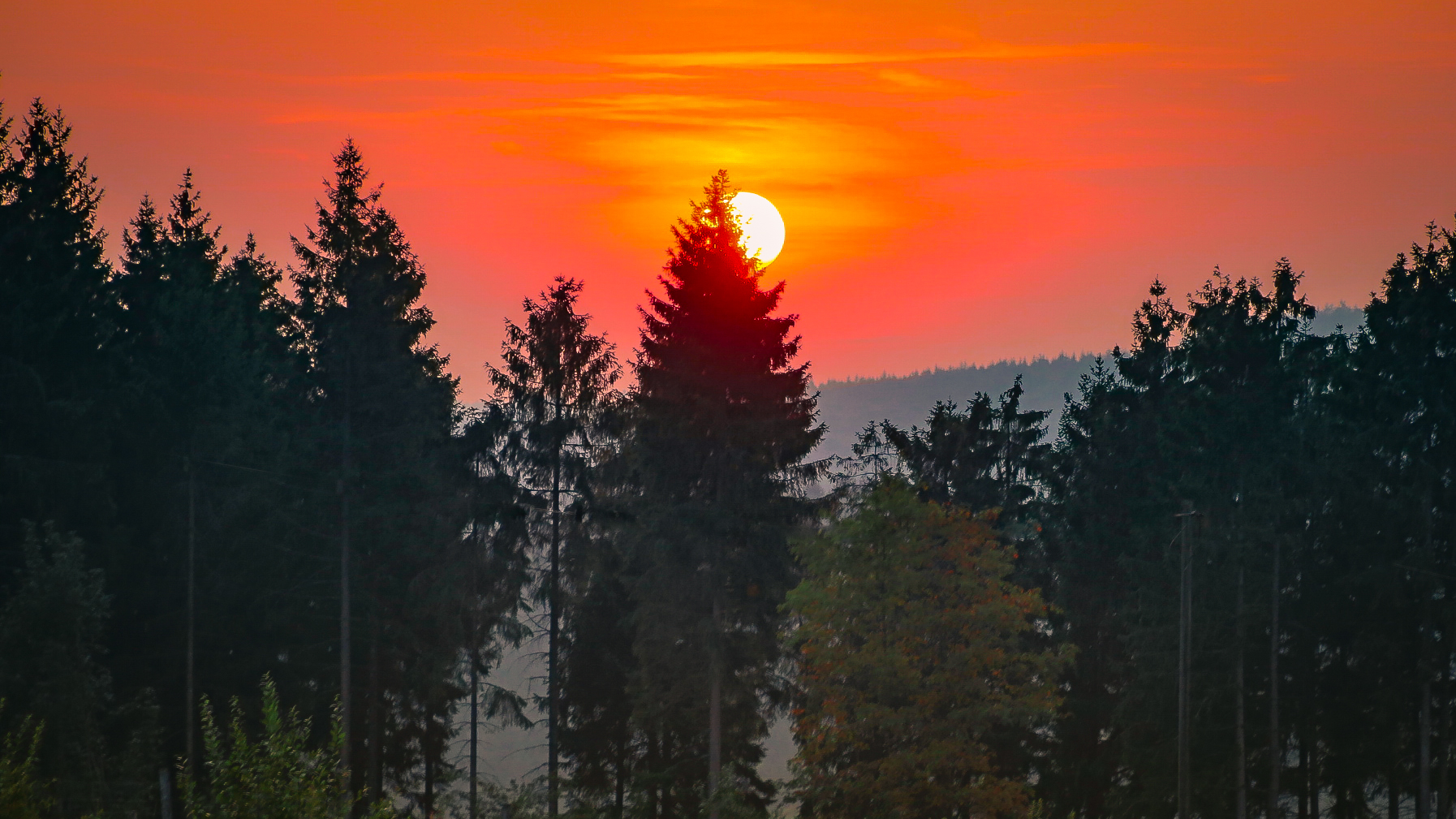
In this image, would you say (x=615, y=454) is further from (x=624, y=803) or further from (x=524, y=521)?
(x=624, y=803)

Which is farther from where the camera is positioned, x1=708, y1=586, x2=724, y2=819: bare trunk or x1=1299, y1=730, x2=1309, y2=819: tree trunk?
x1=1299, y1=730, x2=1309, y2=819: tree trunk

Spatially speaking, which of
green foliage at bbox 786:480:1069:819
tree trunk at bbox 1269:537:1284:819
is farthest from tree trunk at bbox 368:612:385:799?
tree trunk at bbox 1269:537:1284:819

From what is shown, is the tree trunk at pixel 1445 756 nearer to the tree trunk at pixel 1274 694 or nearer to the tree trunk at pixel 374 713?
the tree trunk at pixel 1274 694

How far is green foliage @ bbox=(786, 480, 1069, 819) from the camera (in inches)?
1163

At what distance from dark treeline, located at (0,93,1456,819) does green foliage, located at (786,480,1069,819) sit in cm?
10

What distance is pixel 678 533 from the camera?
34.6 m

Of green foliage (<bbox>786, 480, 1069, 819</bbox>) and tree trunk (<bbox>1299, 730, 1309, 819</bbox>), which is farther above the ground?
green foliage (<bbox>786, 480, 1069, 819</bbox>)

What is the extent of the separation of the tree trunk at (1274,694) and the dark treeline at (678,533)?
92mm

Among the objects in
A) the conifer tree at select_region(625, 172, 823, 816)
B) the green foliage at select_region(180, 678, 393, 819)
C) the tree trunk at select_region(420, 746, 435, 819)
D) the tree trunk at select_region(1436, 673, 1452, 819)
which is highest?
the conifer tree at select_region(625, 172, 823, 816)

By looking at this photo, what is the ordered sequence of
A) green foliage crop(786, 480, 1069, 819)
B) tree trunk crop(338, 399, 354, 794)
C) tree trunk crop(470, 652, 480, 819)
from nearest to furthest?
green foliage crop(786, 480, 1069, 819) < tree trunk crop(338, 399, 354, 794) < tree trunk crop(470, 652, 480, 819)

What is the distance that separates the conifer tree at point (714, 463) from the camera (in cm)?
3456

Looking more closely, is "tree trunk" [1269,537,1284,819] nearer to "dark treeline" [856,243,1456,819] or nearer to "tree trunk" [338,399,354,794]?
"dark treeline" [856,243,1456,819]

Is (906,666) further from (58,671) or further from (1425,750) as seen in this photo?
(58,671)

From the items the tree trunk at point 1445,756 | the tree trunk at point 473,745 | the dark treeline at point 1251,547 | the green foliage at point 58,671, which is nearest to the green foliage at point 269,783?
the green foliage at point 58,671
